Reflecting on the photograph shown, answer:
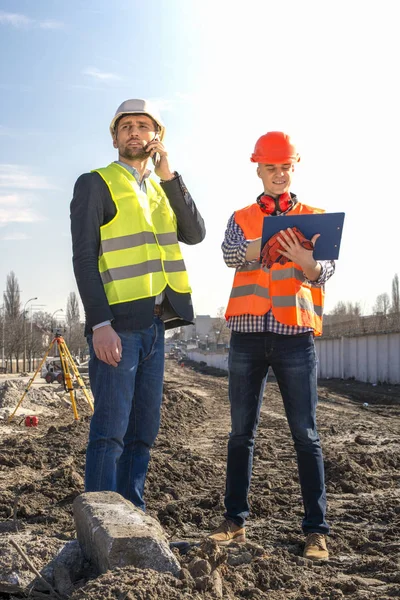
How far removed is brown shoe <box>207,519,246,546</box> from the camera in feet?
13.1

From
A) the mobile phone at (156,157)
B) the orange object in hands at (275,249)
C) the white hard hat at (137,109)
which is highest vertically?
the white hard hat at (137,109)

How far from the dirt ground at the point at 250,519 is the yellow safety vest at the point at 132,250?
4.07 ft

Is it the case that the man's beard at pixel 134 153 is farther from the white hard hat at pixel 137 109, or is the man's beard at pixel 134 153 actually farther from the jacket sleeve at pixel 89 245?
the jacket sleeve at pixel 89 245

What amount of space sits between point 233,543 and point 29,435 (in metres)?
8.04

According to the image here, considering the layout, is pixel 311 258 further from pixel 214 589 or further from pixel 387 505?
pixel 387 505

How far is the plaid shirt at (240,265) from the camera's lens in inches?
158

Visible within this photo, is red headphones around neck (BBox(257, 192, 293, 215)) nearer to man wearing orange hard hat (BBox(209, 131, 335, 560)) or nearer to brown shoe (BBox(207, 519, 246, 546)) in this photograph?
man wearing orange hard hat (BBox(209, 131, 335, 560))

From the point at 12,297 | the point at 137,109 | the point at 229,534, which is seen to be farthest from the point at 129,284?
the point at 12,297

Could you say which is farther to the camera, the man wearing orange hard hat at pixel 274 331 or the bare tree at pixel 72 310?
the bare tree at pixel 72 310

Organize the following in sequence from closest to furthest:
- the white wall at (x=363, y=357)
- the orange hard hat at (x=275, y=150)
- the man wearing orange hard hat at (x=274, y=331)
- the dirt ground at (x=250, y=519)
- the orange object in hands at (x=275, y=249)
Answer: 1. the dirt ground at (x=250, y=519)
2. the orange object in hands at (x=275, y=249)
3. the man wearing orange hard hat at (x=274, y=331)
4. the orange hard hat at (x=275, y=150)
5. the white wall at (x=363, y=357)

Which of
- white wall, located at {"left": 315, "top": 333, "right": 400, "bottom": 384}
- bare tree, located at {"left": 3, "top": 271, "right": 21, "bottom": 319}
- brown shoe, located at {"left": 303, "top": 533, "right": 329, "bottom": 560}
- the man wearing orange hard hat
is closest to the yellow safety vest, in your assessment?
the man wearing orange hard hat

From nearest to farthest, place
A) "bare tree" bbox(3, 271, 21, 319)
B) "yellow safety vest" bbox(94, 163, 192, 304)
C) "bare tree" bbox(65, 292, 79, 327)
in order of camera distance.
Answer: "yellow safety vest" bbox(94, 163, 192, 304) → "bare tree" bbox(3, 271, 21, 319) → "bare tree" bbox(65, 292, 79, 327)

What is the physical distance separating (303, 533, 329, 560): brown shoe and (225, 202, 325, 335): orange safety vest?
3.74 feet

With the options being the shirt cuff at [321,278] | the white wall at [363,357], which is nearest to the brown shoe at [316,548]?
the shirt cuff at [321,278]
